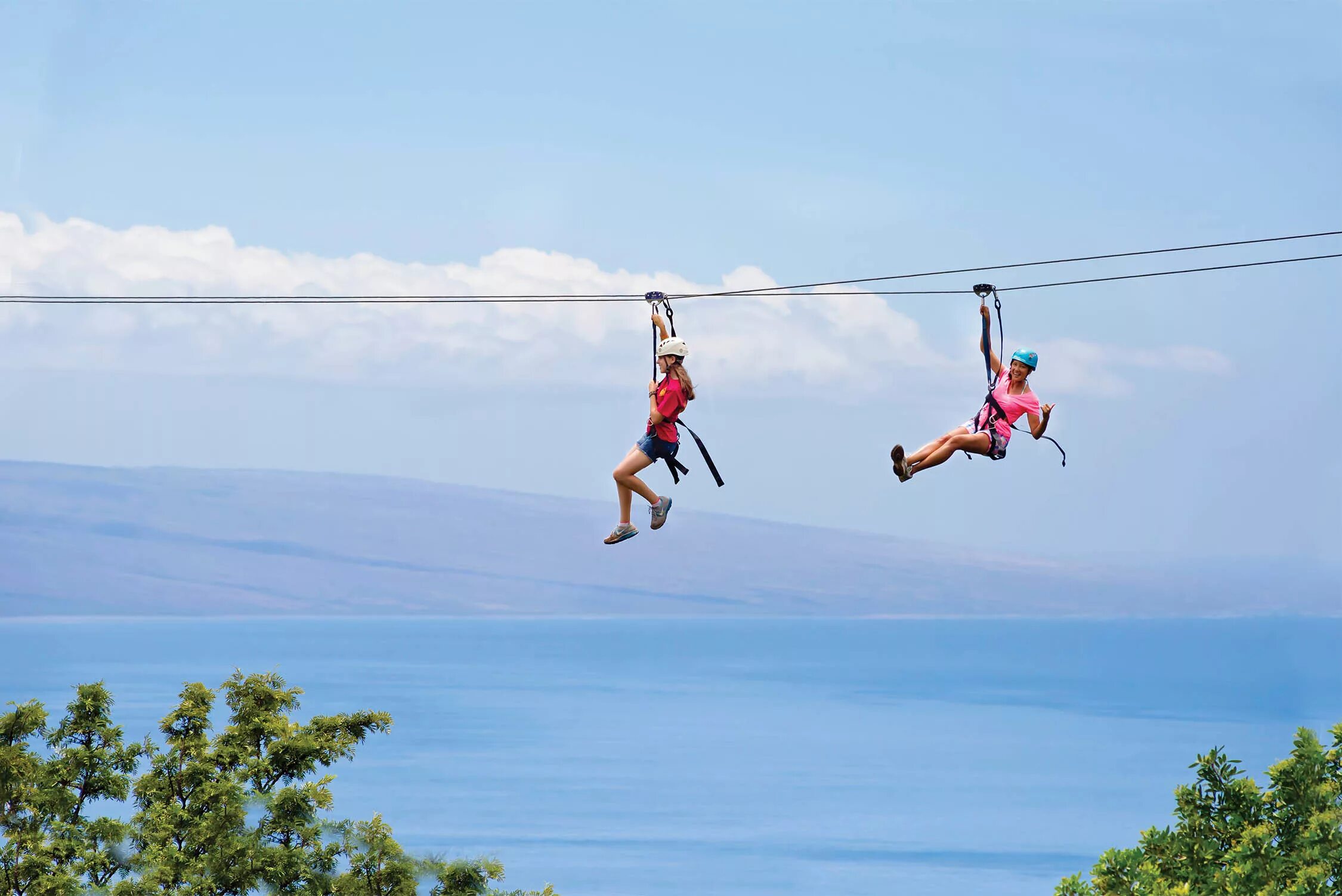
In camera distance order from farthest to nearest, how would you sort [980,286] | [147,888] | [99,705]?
[99,705], [147,888], [980,286]

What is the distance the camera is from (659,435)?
1681 centimetres

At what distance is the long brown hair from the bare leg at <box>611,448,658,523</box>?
883 millimetres

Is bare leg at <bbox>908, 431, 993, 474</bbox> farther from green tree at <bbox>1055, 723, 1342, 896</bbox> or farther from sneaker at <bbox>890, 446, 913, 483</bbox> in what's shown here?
green tree at <bbox>1055, 723, 1342, 896</bbox>

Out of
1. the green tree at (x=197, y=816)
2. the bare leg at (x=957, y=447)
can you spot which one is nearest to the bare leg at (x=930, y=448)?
the bare leg at (x=957, y=447)

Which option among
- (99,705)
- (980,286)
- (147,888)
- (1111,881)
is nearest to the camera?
(1111,881)

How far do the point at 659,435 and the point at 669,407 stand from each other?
1.22ft

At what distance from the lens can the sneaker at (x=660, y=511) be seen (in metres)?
16.9

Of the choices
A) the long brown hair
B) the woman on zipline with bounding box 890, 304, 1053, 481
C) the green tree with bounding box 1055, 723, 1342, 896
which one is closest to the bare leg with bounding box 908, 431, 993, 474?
the woman on zipline with bounding box 890, 304, 1053, 481

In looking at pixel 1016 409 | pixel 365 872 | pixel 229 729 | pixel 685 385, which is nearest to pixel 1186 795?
pixel 1016 409

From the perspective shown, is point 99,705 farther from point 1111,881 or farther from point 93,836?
point 1111,881

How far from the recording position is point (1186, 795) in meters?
13.6

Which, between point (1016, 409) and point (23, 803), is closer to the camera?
point (1016, 409)

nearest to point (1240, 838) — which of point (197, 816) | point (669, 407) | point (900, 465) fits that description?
point (900, 465)

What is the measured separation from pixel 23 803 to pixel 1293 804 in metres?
16.1
